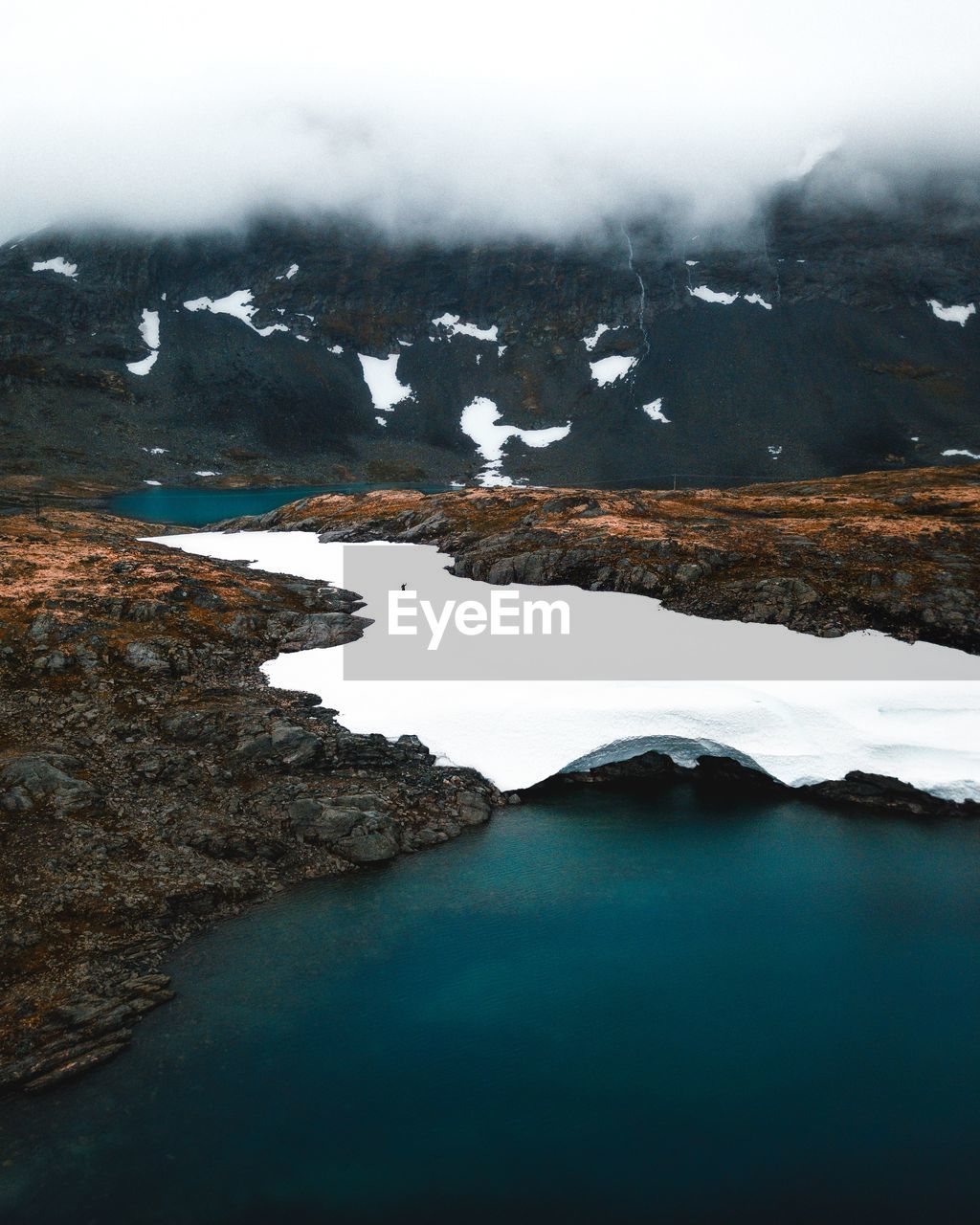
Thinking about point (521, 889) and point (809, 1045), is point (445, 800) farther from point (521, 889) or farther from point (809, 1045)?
point (809, 1045)

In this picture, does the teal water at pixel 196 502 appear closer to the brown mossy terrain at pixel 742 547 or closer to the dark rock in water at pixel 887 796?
the brown mossy terrain at pixel 742 547

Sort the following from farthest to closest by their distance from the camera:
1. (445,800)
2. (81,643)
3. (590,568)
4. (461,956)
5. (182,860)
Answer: (590,568) < (81,643) < (445,800) < (182,860) < (461,956)

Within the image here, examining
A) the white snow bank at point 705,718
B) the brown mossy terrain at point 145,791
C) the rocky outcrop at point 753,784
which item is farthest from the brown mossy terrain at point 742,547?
the brown mossy terrain at point 145,791

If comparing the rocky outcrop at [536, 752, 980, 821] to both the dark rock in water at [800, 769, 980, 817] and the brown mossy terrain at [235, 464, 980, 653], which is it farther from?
the brown mossy terrain at [235, 464, 980, 653]

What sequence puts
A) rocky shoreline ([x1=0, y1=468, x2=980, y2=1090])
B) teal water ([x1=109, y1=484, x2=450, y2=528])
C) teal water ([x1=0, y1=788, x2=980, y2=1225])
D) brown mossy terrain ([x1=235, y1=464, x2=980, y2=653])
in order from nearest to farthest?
teal water ([x1=0, y1=788, x2=980, y2=1225]) → rocky shoreline ([x1=0, y1=468, x2=980, y2=1090]) → brown mossy terrain ([x1=235, y1=464, x2=980, y2=653]) → teal water ([x1=109, y1=484, x2=450, y2=528])

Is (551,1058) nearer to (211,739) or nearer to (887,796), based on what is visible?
(211,739)

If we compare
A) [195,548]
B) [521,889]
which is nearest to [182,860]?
[521,889]

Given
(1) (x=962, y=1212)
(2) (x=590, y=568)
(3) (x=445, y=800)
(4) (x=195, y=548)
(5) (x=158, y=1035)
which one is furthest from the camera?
(4) (x=195, y=548)

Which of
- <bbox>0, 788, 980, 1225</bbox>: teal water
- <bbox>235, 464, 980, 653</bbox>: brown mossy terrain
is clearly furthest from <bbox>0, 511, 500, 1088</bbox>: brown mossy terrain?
<bbox>235, 464, 980, 653</bbox>: brown mossy terrain
